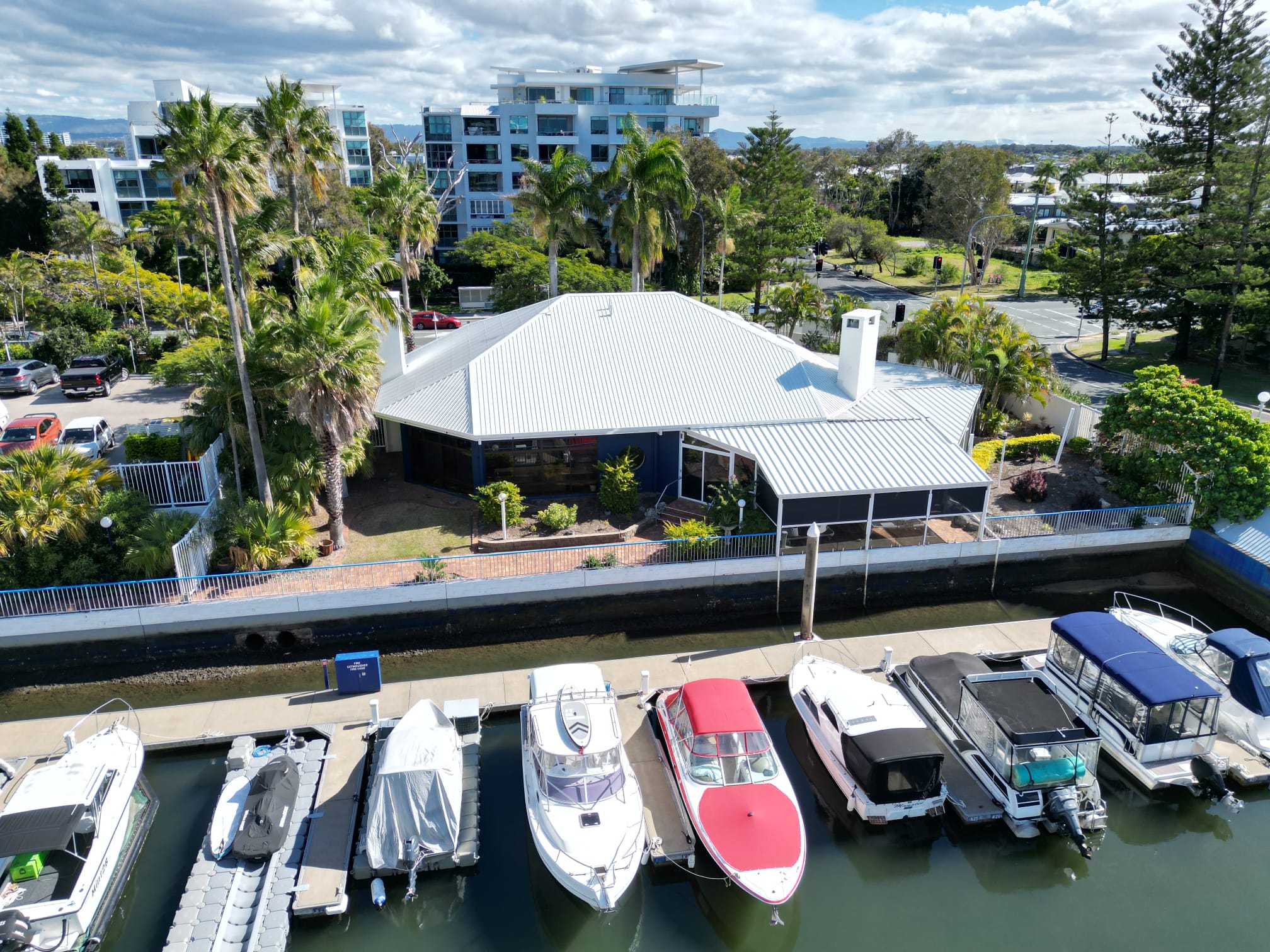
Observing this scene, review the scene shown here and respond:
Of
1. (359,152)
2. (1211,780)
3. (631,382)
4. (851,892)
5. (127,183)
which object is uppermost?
(359,152)

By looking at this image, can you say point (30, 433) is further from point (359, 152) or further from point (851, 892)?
point (359, 152)

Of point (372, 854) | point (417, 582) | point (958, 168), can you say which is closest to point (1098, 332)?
point (958, 168)

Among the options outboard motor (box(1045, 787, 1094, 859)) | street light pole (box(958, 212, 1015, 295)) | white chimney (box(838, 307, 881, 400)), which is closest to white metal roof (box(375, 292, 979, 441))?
white chimney (box(838, 307, 881, 400))

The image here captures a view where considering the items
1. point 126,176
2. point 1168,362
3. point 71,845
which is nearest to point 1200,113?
point 1168,362

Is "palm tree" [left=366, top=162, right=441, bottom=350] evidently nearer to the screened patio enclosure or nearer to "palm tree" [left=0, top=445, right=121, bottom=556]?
"palm tree" [left=0, top=445, right=121, bottom=556]

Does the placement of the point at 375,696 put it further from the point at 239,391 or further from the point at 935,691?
the point at 935,691
